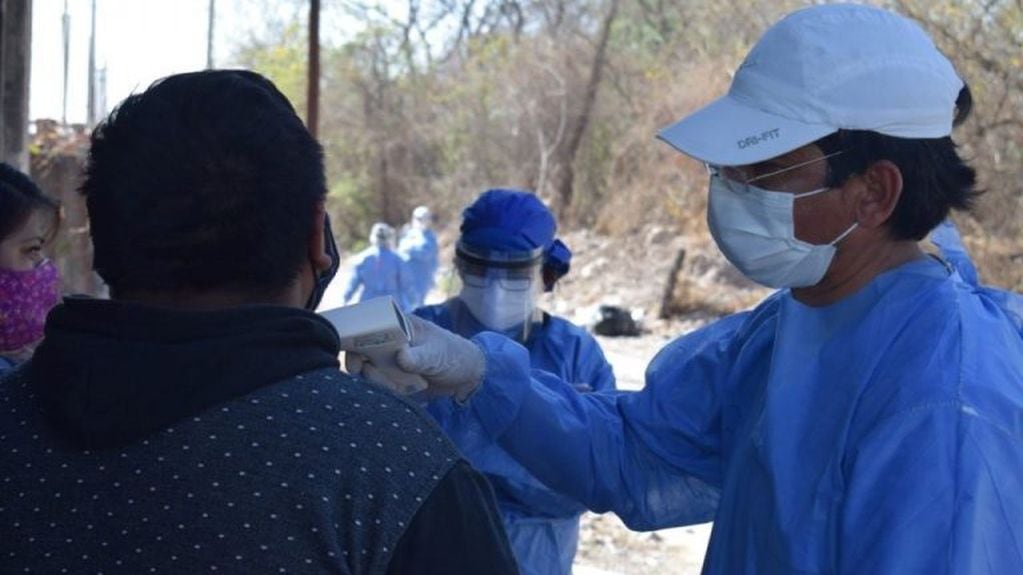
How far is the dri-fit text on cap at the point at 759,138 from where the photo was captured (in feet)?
6.84

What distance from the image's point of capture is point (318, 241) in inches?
59.0

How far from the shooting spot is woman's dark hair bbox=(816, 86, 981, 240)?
A: 81.8 inches

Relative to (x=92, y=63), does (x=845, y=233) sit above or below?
above

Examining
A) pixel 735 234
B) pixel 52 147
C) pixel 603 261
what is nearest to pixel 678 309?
pixel 603 261

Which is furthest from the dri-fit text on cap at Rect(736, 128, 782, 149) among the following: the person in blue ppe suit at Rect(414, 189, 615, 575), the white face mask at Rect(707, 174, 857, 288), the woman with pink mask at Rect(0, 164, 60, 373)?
the woman with pink mask at Rect(0, 164, 60, 373)

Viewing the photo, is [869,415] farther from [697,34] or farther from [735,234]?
[697,34]

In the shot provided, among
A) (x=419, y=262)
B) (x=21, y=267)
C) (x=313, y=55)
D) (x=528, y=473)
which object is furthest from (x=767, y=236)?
(x=419, y=262)

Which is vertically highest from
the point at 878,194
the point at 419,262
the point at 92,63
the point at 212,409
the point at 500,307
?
the point at 878,194

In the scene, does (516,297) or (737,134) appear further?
(516,297)

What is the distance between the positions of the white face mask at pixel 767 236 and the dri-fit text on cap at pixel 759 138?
109 millimetres

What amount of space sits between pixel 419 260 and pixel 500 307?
31.0 feet

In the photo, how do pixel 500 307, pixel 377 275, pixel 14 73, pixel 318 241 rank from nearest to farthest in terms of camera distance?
1. pixel 318 241
2. pixel 500 307
3. pixel 14 73
4. pixel 377 275

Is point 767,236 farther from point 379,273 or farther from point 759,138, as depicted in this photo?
point 379,273

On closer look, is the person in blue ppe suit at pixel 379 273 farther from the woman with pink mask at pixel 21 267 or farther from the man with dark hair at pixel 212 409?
the man with dark hair at pixel 212 409
